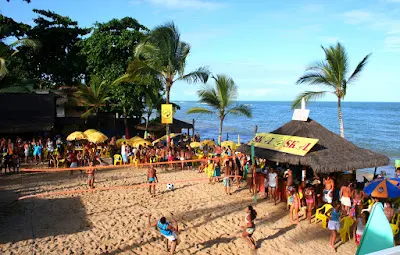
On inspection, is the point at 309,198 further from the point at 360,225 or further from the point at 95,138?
the point at 95,138

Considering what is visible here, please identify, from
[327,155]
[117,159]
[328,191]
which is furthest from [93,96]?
[328,191]

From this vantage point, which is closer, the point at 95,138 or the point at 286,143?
the point at 286,143

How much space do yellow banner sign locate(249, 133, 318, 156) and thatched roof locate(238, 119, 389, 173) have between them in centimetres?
16

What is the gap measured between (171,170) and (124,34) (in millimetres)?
12375

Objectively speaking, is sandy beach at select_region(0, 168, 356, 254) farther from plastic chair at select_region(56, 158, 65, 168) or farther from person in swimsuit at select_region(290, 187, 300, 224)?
plastic chair at select_region(56, 158, 65, 168)

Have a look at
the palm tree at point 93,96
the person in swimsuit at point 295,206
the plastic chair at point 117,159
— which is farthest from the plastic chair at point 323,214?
the palm tree at point 93,96

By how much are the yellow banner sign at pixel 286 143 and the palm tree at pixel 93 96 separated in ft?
46.5

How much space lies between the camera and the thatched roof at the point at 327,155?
10.4m

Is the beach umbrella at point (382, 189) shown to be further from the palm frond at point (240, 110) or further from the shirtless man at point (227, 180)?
the palm frond at point (240, 110)

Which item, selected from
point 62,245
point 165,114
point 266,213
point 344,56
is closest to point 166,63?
point 165,114

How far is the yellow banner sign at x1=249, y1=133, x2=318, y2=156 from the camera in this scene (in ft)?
35.6

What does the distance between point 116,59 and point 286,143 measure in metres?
16.7

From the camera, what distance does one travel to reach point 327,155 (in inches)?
423

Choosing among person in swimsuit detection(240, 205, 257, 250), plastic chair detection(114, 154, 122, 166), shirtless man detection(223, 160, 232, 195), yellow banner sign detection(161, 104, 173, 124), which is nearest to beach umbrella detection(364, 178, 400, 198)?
person in swimsuit detection(240, 205, 257, 250)
